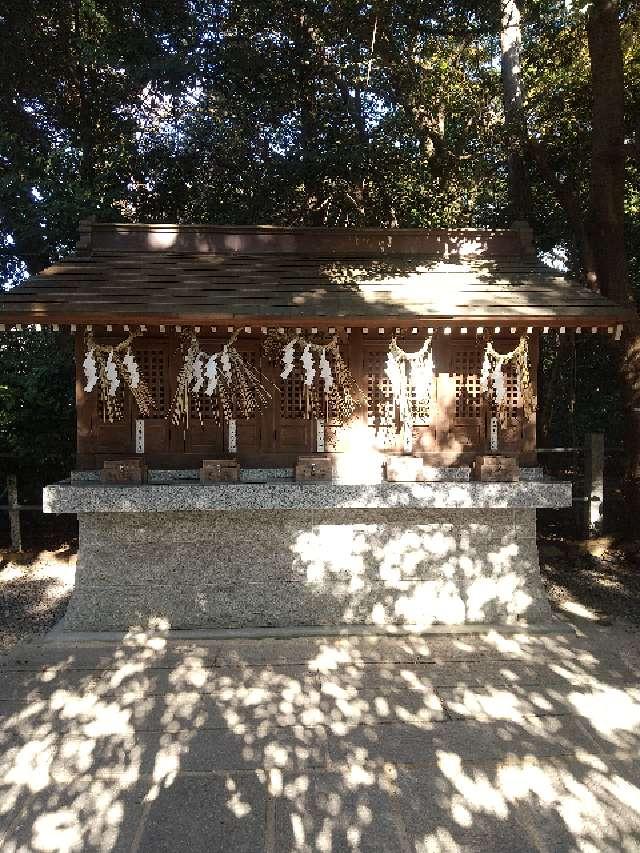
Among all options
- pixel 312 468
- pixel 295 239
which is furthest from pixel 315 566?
pixel 295 239

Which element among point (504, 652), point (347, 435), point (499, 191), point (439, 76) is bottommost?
point (504, 652)

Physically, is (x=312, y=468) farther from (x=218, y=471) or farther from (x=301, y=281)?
(x=301, y=281)

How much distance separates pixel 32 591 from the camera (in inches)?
349

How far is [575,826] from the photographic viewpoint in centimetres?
396

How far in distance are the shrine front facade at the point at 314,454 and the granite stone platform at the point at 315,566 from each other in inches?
0.8

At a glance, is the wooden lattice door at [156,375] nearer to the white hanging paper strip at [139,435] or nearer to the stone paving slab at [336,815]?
the white hanging paper strip at [139,435]

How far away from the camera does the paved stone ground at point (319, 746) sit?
3951 millimetres

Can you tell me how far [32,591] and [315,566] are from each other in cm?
473

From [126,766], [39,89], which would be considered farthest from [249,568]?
[39,89]

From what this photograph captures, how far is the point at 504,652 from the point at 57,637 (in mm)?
5484

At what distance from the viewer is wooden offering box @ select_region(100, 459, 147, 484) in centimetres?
697

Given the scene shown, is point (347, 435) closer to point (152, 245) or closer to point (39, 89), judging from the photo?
point (152, 245)

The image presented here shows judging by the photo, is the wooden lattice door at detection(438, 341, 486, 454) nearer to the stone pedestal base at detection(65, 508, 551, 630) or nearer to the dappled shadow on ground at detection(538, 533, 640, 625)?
the stone pedestal base at detection(65, 508, 551, 630)

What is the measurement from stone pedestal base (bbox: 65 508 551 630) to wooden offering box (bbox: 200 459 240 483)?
1.82 feet
